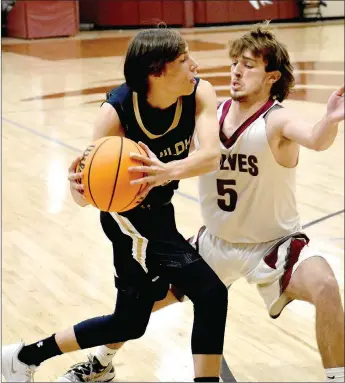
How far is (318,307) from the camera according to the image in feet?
6.69

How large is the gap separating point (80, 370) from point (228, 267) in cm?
70

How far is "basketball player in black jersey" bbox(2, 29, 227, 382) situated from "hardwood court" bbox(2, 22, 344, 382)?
47 centimetres

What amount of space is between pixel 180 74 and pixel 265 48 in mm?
466

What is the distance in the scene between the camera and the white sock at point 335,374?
1.96m

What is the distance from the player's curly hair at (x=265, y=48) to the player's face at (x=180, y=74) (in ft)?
1.28

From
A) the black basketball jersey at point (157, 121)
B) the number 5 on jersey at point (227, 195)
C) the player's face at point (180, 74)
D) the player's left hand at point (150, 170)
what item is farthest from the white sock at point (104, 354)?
the player's face at point (180, 74)

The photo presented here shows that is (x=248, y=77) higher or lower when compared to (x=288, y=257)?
higher

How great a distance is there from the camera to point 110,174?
1617 mm

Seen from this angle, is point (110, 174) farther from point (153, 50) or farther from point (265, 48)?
point (265, 48)

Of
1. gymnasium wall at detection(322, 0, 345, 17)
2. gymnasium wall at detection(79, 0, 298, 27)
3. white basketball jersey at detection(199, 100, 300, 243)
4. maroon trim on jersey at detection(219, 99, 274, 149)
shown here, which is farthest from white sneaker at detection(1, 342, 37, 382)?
gymnasium wall at detection(322, 0, 345, 17)

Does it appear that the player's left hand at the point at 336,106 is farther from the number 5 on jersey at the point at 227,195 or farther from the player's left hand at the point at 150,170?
the number 5 on jersey at the point at 227,195

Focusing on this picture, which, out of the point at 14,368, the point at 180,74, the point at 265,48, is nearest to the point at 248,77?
the point at 265,48

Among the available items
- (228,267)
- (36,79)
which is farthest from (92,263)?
(36,79)

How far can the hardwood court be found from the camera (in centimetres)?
283
